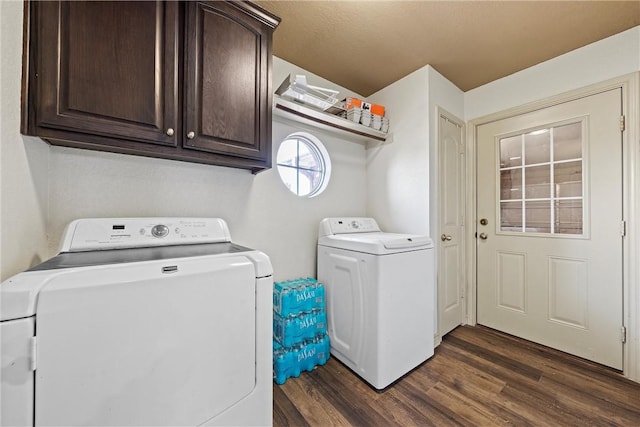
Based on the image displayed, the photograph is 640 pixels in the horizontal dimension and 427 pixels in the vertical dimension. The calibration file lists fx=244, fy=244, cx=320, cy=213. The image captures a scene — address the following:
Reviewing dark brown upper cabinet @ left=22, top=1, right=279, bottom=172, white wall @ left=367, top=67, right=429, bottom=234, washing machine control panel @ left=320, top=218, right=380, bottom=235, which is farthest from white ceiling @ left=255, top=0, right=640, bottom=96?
washing machine control panel @ left=320, top=218, right=380, bottom=235

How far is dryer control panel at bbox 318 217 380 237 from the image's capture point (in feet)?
6.59

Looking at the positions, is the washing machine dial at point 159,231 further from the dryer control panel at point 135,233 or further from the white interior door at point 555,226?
the white interior door at point 555,226

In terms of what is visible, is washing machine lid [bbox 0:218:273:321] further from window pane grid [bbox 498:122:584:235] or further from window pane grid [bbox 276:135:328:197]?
window pane grid [bbox 498:122:584:235]

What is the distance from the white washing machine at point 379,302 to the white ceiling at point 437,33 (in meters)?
1.45

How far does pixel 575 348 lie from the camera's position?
1.92 m

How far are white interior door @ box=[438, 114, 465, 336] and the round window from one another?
41.7 inches

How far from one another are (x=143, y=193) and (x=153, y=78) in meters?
0.62

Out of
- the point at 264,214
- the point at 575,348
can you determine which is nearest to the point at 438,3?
the point at 264,214

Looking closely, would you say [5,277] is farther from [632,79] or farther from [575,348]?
[632,79]

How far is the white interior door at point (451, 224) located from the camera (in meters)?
2.19

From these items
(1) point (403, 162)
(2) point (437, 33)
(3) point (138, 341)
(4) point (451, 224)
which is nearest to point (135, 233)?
(3) point (138, 341)

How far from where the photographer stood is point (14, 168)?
845mm

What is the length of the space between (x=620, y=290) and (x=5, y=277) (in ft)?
10.8

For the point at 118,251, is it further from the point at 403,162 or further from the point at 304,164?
the point at 403,162
